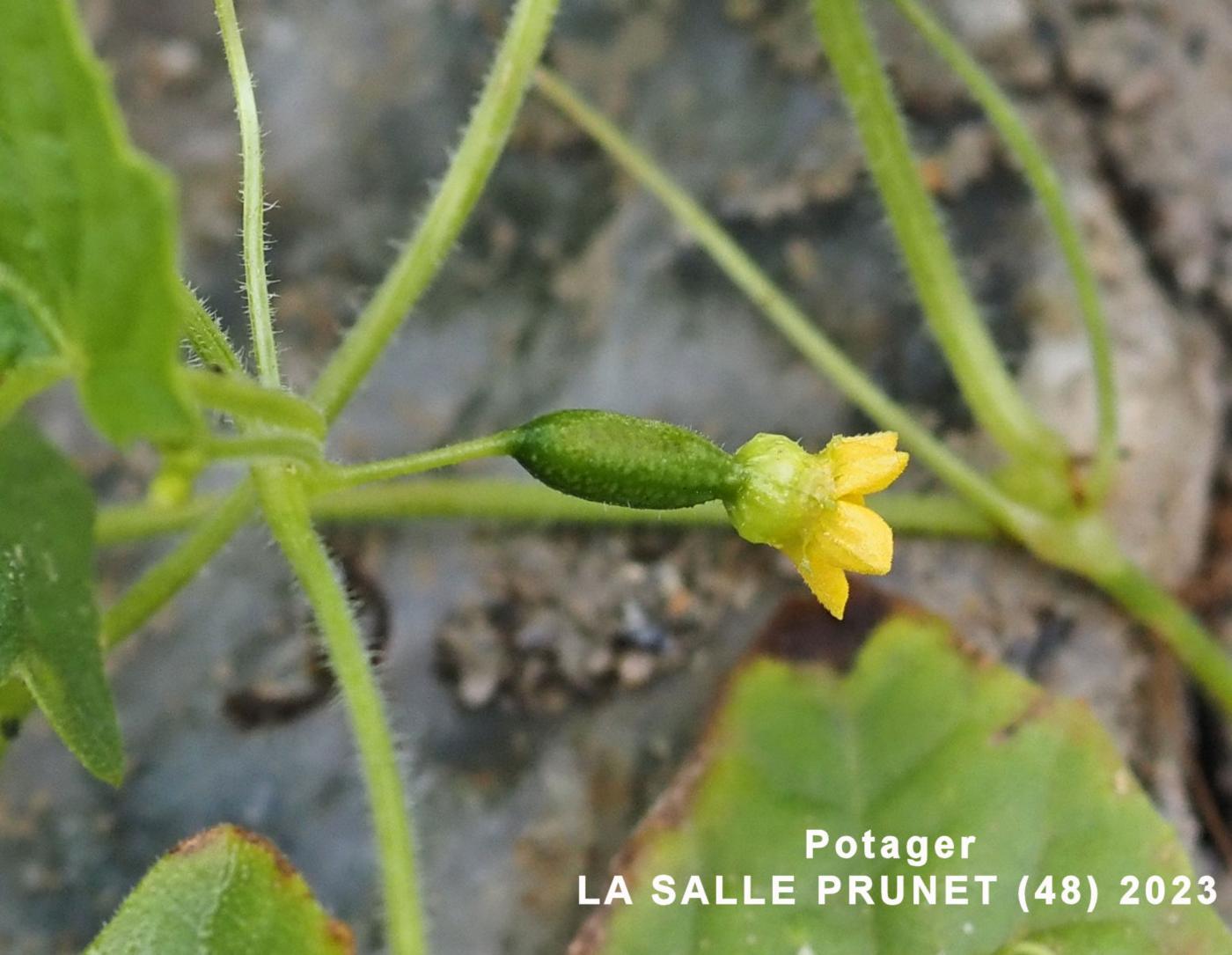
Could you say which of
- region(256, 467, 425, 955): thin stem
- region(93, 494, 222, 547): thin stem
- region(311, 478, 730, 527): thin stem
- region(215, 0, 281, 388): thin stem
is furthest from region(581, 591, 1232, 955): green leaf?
region(93, 494, 222, 547): thin stem

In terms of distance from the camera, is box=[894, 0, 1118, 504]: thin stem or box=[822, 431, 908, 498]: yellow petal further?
box=[894, 0, 1118, 504]: thin stem

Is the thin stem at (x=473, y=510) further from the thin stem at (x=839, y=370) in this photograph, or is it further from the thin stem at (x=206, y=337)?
the thin stem at (x=206, y=337)

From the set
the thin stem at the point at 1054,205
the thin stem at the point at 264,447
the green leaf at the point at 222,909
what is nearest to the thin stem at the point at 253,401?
the thin stem at the point at 264,447

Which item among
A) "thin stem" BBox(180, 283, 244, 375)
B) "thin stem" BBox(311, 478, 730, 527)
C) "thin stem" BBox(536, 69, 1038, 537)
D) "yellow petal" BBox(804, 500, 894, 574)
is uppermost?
"thin stem" BBox(536, 69, 1038, 537)

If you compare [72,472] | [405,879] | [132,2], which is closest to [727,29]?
[132,2]

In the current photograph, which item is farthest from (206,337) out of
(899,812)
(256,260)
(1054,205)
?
(1054,205)

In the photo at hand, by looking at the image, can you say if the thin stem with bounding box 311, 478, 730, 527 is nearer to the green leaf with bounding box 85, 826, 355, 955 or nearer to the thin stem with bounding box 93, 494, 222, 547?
the thin stem with bounding box 93, 494, 222, 547

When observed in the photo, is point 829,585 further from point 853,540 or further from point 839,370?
point 839,370
